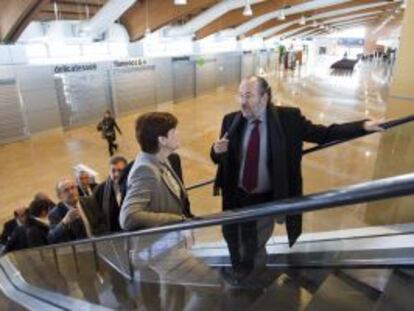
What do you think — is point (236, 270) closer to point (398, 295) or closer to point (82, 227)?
point (398, 295)

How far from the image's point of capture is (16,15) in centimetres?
851

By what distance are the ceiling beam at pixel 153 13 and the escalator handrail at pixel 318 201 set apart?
11.5m

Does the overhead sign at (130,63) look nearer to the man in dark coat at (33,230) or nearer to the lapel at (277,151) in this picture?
the man in dark coat at (33,230)

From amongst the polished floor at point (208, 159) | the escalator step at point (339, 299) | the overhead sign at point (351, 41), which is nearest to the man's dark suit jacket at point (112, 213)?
the polished floor at point (208, 159)

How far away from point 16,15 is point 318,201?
973 cm

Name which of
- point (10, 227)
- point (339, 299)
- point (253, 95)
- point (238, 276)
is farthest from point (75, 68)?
point (339, 299)

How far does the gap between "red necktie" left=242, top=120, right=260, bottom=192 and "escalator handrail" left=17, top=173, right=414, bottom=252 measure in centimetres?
72

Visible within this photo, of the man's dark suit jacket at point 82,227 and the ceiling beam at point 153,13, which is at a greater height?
the ceiling beam at point 153,13

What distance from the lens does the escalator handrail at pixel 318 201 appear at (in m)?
0.88

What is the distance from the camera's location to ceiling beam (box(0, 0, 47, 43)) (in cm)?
824

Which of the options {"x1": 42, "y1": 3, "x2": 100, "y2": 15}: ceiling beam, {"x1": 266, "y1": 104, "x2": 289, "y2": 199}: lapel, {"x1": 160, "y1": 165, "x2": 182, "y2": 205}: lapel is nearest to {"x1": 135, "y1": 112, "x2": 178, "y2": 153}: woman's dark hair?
A: {"x1": 160, "y1": 165, "x2": 182, "y2": 205}: lapel

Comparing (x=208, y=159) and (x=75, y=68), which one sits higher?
(x=75, y=68)

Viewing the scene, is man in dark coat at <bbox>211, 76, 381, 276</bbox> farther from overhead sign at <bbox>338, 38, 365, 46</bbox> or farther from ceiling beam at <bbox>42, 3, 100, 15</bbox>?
overhead sign at <bbox>338, 38, 365, 46</bbox>

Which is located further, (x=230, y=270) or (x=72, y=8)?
(x=72, y=8)
